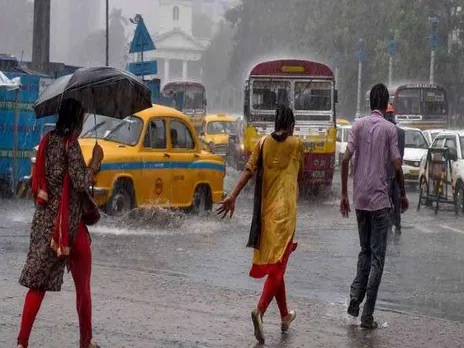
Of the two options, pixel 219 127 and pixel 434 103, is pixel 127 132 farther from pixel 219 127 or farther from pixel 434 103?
pixel 434 103

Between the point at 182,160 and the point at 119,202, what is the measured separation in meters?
1.52

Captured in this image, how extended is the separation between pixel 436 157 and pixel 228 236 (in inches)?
264

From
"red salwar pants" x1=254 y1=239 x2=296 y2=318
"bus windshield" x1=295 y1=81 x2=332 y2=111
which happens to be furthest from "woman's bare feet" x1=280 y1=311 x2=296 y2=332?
"bus windshield" x1=295 y1=81 x2=332 y2=111

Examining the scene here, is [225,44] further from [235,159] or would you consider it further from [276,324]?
[276,324]

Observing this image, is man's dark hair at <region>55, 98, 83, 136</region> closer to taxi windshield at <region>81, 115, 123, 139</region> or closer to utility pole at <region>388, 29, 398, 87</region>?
taxi windshield at <region>81, 115, 123, 139</region>

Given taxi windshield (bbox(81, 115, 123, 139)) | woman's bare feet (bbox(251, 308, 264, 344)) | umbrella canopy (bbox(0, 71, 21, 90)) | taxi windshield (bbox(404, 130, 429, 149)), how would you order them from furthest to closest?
taxi windshield (bbox(404, 130, 429, 149)), umbrella canopy (bbox(0, 71, 21, 90)), taxi windshield (bbox(81, 115, 123, 139)), woman's bare feet (bbox(251, 308, 264, 344))

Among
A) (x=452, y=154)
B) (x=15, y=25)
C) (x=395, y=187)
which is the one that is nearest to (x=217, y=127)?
(x=452, y=154)

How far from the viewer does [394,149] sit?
28.6ft

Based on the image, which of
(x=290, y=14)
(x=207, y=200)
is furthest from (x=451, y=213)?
(x=290, y=14)

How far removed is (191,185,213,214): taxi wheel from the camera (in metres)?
18.0

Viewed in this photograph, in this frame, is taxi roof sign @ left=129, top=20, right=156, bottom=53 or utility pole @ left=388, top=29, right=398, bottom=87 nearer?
taxi roof sign @ left=129, top=20, right=156, bottom=53

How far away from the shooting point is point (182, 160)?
17266 mm

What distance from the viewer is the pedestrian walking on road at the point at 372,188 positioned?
870 cm

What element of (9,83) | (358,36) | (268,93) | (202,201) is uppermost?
(358,36)
